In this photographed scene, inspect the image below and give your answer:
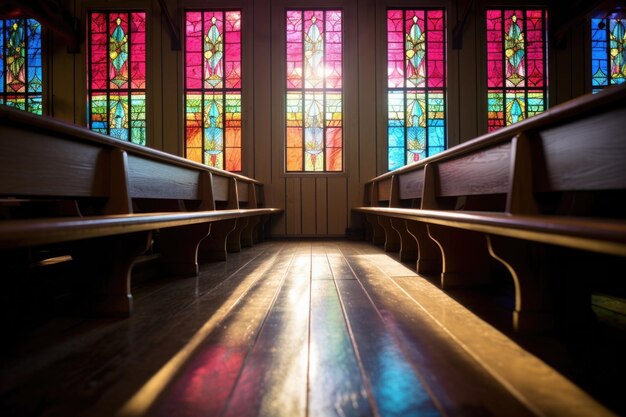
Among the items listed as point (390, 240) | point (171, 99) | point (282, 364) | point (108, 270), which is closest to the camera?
point (282, 364)

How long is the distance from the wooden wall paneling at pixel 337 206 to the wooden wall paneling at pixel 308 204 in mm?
238

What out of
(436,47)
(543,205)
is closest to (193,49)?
(436,47)

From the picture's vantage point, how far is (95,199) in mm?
1607

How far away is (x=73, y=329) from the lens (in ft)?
4.55

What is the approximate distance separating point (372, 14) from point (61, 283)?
564cm

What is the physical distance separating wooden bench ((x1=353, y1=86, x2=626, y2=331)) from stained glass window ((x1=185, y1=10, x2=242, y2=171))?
4.27m

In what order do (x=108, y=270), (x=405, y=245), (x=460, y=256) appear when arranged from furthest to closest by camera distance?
1. (x=405, y=245)
2. (x=460, y=256)
3. (x=108, y=270)

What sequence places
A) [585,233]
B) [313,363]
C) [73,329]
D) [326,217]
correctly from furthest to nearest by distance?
[326,217], [73,329], [313,363], [585,233]

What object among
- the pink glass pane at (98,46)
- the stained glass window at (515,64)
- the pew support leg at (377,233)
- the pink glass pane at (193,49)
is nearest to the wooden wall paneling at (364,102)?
the pew support leg at (377,233)

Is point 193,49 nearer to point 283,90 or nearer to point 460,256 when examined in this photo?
point 283,90

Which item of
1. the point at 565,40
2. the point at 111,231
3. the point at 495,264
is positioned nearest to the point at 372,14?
the point at 565,40

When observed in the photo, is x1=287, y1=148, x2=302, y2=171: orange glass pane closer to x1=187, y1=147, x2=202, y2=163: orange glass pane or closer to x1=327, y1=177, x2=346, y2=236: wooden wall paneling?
x1=327, y1=177, x2=346, y2=236: wooden wall paneling

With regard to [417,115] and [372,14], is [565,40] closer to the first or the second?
[417,115]

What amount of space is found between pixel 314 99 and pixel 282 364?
206 inches
